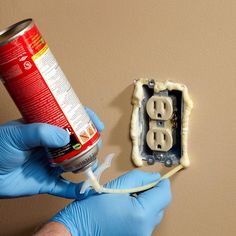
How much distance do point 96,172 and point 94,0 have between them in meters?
0.30

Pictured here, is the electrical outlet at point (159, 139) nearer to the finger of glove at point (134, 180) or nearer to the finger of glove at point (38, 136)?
the finger of glove at point (134, 180)

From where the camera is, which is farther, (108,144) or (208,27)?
(108,144)

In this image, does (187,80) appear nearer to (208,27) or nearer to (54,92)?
(208,27)

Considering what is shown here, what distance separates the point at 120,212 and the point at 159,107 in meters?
0.19

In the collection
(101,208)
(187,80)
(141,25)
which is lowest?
(101,208)

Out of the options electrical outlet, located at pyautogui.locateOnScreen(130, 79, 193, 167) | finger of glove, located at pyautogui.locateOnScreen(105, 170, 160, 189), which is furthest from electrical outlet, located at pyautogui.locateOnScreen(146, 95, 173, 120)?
finger of glove, located at pyautogui.locateOnScreen(105, 170, 160, 189)

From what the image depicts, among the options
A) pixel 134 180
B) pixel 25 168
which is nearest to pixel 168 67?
pixel 134 180

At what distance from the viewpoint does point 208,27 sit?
2.36 feet

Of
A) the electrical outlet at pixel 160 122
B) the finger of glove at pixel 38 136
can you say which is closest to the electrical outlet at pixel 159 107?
the electrical outlet at pixel 160 122

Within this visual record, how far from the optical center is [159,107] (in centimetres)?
Result: 79

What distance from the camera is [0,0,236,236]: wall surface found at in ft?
2.39

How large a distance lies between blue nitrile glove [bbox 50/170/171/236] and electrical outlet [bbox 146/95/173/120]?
0.35 feet

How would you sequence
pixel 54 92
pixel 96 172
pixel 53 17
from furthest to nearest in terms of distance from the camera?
pixel 53 17 < pixel 96 172 < pixel 54 92

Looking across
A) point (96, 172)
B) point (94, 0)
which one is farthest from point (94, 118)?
point (94, 0)
